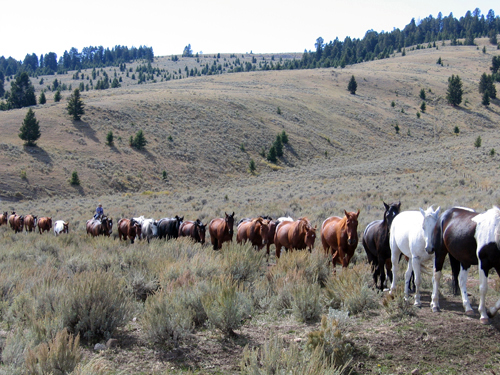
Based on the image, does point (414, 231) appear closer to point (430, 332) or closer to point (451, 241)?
point (451, 241)

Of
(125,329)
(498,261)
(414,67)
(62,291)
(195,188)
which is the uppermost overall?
(414,67)

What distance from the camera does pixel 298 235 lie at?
1254cm

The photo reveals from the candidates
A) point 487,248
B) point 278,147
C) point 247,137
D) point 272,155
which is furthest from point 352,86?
point 487,248

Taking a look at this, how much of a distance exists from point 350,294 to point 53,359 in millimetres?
4884

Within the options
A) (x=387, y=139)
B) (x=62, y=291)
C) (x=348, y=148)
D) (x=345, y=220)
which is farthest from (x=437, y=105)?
(x=62, y=291)

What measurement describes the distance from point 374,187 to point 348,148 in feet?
129

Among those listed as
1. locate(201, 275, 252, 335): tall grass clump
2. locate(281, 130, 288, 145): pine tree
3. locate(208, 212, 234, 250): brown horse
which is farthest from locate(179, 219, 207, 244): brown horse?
locate(281, 130, 288, 145): pine tree

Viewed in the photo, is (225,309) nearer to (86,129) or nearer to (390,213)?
(390,213)

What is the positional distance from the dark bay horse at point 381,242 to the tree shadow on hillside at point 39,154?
154 feet

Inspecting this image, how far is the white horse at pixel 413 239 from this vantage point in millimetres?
6895

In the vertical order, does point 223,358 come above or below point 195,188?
above

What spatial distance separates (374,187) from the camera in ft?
99.3

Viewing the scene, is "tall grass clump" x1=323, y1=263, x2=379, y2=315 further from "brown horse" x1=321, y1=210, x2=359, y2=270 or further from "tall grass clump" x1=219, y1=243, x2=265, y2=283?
"tall grass clump" x1=219, y1=243, x2=265, y2=283

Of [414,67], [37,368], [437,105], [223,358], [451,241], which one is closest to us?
[37,368]
